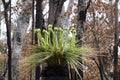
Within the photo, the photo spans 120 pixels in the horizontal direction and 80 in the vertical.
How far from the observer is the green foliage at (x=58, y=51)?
186 inches

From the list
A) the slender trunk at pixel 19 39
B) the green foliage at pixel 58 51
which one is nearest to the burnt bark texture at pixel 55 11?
the green foliage at pixel 58 51

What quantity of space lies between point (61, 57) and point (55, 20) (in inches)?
94.6

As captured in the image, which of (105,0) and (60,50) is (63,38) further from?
(105,0)

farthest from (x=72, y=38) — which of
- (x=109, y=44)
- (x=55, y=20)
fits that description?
(x=109, y=44)

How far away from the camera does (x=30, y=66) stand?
4891 mm

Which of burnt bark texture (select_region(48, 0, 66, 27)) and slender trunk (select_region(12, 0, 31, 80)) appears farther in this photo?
slender trunk (select_region(12, 0, 31, 80))

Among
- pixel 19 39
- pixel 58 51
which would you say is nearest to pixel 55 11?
pixel 58 51

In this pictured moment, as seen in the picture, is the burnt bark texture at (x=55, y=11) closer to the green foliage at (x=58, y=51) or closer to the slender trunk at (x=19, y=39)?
the green foliage at (x=58, y=51)

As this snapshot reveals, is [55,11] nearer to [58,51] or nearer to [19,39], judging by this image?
[58,51]

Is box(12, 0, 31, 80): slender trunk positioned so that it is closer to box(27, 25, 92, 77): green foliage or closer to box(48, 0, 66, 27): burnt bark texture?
box(48, 0, 66, 27): burnt bark texture

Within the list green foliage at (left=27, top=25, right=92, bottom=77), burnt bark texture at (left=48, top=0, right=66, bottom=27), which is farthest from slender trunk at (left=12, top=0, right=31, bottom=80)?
green foliage at (left=27, top=25, right=92, bottom=77)

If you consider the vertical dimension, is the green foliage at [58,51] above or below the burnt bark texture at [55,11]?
below

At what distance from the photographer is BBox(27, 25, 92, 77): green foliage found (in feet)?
15.5

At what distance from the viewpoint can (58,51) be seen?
4.71 meters
